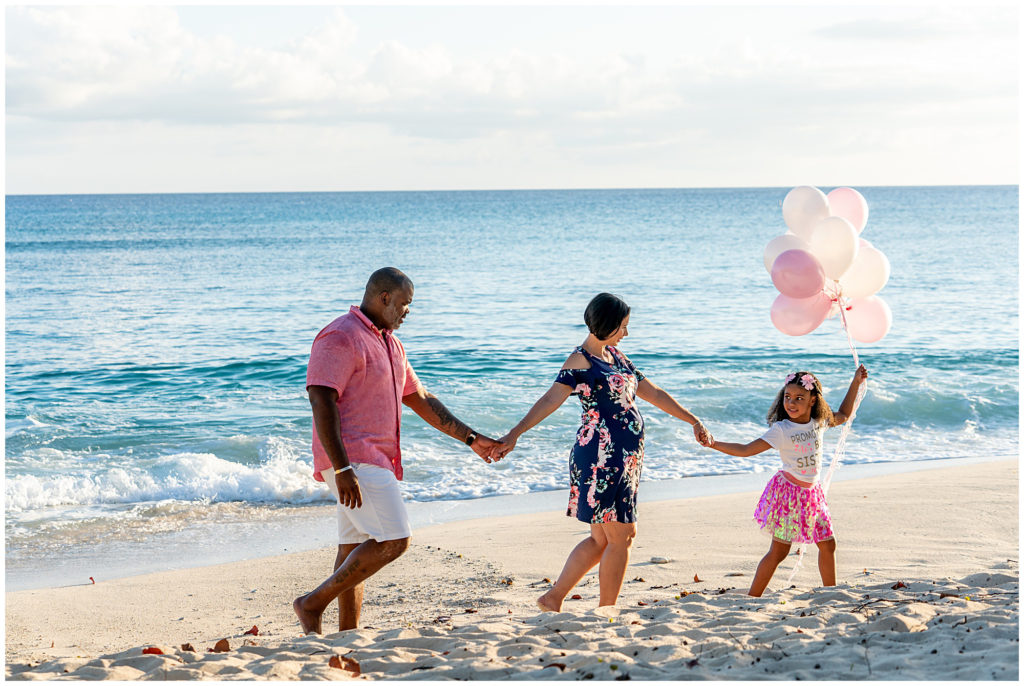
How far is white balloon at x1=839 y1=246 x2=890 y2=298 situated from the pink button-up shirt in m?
2.76

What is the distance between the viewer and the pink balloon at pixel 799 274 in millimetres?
4992

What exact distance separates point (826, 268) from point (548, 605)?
2470 mm

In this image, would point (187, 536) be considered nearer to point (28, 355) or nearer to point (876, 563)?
point (876, 563)

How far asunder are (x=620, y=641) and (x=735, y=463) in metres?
6.20

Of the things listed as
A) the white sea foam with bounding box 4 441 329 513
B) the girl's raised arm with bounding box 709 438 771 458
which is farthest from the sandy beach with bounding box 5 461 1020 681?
the white sea foam with bounding box 4 441 329 513

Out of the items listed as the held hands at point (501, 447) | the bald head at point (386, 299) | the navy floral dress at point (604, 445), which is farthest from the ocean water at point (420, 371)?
the navy floral dress at point (604, 445)

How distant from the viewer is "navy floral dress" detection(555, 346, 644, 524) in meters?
4.62

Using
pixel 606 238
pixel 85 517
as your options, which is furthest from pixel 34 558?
pixel 606 238

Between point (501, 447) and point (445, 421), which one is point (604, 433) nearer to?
point (501, 447)

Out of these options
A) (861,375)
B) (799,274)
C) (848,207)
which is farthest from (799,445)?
(848,207)

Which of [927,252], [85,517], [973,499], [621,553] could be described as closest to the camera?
[621,553]

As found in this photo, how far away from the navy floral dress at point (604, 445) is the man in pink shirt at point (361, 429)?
94 cm

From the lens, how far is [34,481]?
30.5ft

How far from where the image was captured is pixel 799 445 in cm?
495
